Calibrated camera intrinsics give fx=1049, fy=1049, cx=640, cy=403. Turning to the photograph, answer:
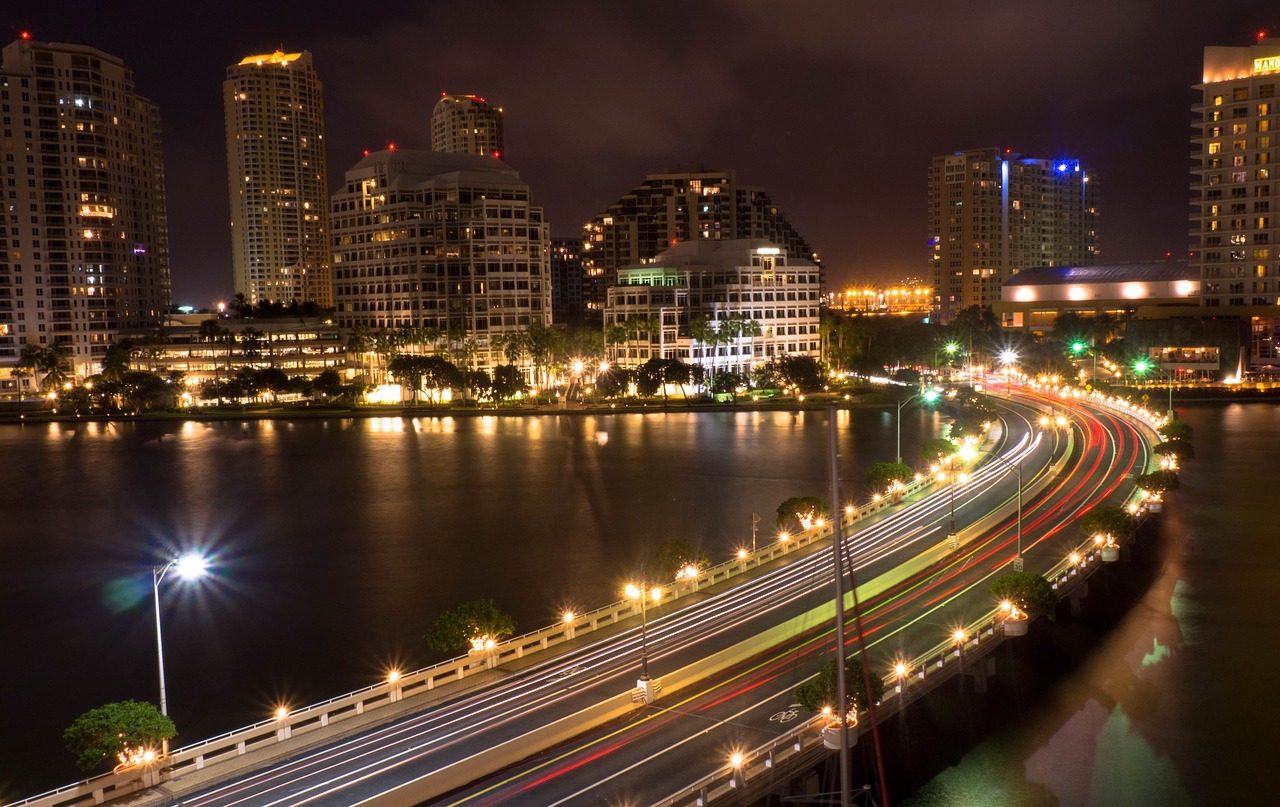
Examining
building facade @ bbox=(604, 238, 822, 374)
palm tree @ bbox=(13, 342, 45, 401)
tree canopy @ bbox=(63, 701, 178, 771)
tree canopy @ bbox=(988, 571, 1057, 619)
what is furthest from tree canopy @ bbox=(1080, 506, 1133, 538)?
palm tree @ bbox=(13, 342, 45, 401)

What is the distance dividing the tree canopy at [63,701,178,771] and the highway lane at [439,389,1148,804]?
7.14 meters

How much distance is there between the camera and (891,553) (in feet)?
134

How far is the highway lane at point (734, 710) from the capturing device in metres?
21.6

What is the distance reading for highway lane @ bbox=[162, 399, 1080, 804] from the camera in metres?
21.8

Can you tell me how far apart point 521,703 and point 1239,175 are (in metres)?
117

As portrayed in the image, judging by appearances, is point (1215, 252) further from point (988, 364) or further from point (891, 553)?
point (891, 553)

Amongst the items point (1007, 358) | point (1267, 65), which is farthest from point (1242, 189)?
point (1007, 358)

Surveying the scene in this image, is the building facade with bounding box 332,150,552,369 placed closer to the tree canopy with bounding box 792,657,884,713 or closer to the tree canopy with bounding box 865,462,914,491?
the tree canopy with bounding box 865,462,914,491

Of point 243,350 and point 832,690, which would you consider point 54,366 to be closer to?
point 243,350

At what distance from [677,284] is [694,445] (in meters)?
47.3

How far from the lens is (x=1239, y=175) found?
115m

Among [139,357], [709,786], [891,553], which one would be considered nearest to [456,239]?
[139,357]

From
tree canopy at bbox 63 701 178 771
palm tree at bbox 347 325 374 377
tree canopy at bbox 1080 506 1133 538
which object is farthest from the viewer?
palm tree at bbox 347 325 374 377

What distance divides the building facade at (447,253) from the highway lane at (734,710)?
94161 mm
